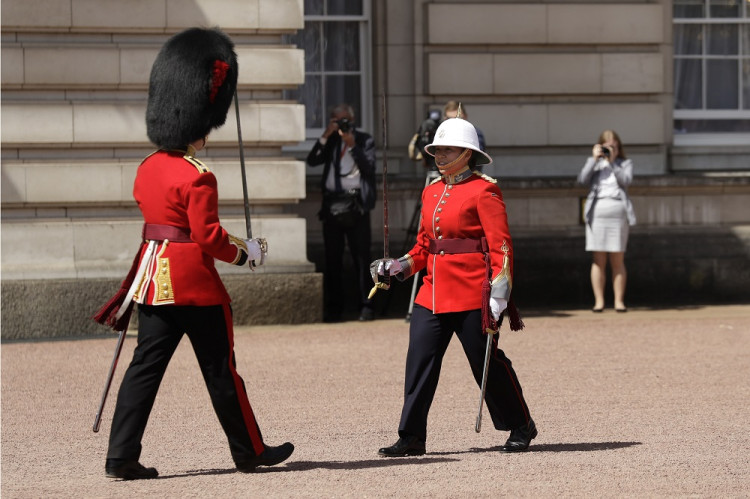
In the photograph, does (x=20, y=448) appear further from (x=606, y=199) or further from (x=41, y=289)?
(x=606, y=199)

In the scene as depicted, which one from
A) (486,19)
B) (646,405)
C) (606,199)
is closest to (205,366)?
(646,405)

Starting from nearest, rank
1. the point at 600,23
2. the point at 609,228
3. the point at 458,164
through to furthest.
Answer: the point at 458,164, the point at 609,228, the point at 600,23

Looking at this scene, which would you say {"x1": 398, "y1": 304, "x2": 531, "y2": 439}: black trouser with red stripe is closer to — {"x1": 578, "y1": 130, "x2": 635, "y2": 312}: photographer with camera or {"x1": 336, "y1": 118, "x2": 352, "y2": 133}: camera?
{"x1": 336, "y1": 118, "x2": 352, "y2": 133}: camera

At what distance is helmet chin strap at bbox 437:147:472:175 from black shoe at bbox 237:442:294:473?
54.0 inches

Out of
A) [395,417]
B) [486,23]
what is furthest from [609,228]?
[395,417]

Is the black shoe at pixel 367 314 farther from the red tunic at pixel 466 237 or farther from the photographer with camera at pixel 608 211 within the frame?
the red tunic at pixel 466 237

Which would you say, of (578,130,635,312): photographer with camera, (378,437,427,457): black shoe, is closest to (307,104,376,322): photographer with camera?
(578,130,635,312): photographer with camera

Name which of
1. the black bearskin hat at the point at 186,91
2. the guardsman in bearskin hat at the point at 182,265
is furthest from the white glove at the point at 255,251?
the black bearskin hat at the point at 186,91

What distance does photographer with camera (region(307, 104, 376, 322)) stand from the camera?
1182cm

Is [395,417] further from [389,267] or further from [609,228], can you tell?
[609,228]

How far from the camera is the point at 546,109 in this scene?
1336 centimetres

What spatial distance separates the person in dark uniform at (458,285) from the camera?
6.43 metres

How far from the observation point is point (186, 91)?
6070mm

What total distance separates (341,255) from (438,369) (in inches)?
222
